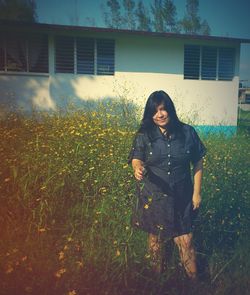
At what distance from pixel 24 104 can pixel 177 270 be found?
904 centimetres

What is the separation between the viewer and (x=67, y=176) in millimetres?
3170

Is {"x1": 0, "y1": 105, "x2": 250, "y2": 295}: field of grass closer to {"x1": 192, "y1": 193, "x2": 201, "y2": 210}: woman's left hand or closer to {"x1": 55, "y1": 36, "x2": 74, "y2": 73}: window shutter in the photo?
{"x1": 192, "y1": 193, "x2": 201, "y2": 210}: woman's left hand

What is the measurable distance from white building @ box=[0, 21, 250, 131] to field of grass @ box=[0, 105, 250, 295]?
21.4 feet

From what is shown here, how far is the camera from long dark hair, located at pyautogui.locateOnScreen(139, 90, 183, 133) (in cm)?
212

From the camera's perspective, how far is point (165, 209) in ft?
6.98

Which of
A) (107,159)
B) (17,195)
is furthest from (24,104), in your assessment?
(17,195)

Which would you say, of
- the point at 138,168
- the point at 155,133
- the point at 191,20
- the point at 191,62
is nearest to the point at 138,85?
the point at 191,62

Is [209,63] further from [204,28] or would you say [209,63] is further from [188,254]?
[204,28]

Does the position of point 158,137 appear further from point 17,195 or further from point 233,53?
point 233,53

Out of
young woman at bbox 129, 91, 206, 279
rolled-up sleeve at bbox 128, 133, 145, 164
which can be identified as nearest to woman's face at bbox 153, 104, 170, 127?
young woman at bbox 129, 91, 206, 279

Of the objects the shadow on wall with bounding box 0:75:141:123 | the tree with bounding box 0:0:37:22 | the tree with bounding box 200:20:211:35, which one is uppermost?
the tree with bounding box 200:20:211:35

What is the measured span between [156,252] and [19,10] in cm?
2705

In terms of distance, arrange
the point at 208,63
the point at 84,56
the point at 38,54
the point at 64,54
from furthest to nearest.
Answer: the point at 208,63 → the point at 84,56 → the point at 64,54 → the point at 38,54

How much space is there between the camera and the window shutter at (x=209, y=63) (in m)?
11.3
